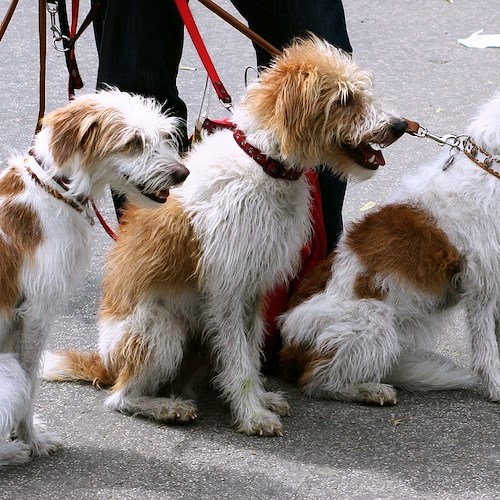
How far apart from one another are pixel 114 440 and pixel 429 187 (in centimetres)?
162

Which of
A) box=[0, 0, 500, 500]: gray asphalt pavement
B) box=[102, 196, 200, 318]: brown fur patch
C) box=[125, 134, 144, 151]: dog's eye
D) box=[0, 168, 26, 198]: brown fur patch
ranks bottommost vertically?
box=[0, 0, 500, 500]: gray asphalt pavement

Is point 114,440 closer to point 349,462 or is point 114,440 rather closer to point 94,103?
point 349,462

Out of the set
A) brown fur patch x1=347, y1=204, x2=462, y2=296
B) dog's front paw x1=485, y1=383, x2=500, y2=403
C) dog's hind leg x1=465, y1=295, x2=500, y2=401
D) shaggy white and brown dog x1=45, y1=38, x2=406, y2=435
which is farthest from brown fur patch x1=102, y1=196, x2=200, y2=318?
dog's front paw x1=485, y1=383, x2=500, y2=403

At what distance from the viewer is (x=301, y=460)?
3.96 meters

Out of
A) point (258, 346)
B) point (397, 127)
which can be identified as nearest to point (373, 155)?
point (397, 127)

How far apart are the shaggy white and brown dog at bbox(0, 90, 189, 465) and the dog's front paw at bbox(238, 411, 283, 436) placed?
0.89 metres

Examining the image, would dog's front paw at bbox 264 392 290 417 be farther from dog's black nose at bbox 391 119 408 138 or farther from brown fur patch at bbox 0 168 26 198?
brown fur patch at bbox 0 168 26 198

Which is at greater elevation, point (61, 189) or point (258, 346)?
point (61, 189)

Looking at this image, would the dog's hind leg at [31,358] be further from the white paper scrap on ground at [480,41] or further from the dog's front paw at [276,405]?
the white paper scrap on ground at [480,41]

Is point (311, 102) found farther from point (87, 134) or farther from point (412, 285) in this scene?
point (412, 285)

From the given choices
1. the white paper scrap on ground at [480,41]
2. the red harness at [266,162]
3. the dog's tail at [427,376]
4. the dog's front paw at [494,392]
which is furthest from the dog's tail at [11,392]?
the white paper scrap on ground at [480,41]

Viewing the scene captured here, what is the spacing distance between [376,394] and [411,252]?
23.3 inches

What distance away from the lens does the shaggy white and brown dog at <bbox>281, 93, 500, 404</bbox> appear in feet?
14.3

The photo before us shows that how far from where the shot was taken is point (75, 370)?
447cm
